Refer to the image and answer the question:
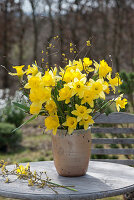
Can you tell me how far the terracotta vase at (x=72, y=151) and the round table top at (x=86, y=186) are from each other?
7 cm

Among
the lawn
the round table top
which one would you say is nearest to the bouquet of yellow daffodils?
the round table top

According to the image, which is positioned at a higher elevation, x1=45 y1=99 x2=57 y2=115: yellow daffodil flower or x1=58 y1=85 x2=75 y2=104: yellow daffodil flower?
x1=58 y1=85 x2=75 y2=104: yellow daffodil flower

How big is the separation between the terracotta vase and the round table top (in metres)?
0.07

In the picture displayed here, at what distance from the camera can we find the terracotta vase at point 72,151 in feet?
6.15

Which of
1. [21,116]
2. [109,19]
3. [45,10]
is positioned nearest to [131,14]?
[109,19]

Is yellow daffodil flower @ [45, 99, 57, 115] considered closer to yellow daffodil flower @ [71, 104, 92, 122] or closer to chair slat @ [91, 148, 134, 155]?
yellow daffodil flower @ [71, 104, 92, 122]

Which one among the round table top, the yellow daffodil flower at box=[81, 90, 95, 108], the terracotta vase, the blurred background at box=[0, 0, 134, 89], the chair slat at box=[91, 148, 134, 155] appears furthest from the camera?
the blurred background at box=[0, 0, 134, 89]

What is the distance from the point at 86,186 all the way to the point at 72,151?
225 millimetres

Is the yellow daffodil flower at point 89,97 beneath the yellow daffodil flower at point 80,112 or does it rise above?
above

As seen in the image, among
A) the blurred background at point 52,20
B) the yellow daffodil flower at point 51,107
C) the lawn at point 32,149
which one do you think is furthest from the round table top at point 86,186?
the blurred background at point 52,20

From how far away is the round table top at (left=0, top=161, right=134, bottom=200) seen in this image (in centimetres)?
164

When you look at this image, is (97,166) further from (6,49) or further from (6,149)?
(6,49)

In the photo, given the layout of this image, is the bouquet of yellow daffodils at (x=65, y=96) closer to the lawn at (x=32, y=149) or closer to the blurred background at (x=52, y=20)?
the lawn at (x=32, y=149)

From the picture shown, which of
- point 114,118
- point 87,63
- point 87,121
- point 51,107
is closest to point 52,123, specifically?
point 51,107
